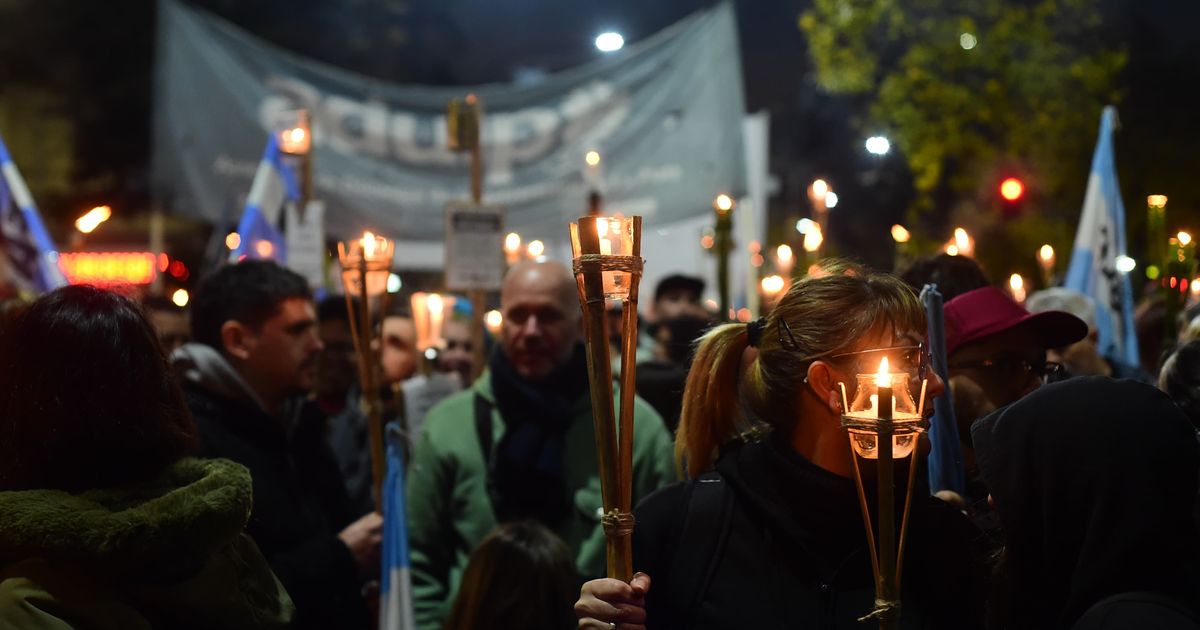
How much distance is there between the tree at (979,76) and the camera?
27.8 metres

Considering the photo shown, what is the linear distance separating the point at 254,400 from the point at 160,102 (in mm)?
8120

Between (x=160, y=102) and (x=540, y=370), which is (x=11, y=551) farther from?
(x=160, y=102)

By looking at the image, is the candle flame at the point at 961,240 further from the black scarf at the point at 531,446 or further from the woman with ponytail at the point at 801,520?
the woman with ponytail at the point at 801,520

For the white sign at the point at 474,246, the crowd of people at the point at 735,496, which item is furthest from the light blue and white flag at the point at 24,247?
the crowd of people at the point at 735,496

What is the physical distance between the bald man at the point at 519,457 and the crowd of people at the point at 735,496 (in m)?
0.57

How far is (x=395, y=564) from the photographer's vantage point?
13.1 ft

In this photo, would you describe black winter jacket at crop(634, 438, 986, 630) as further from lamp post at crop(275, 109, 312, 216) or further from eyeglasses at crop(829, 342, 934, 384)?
lamp post at crop(275, 109, 312, 216)

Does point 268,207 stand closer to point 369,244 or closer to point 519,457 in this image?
point 369,244

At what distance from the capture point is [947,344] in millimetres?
3627

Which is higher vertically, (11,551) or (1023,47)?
(1023,47)

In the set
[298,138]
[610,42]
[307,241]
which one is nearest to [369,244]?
[307,241]

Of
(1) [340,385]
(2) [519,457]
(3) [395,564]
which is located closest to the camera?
(3) [395,564]

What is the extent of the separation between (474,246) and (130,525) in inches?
187

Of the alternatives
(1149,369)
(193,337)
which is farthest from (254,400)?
(1149,369)
